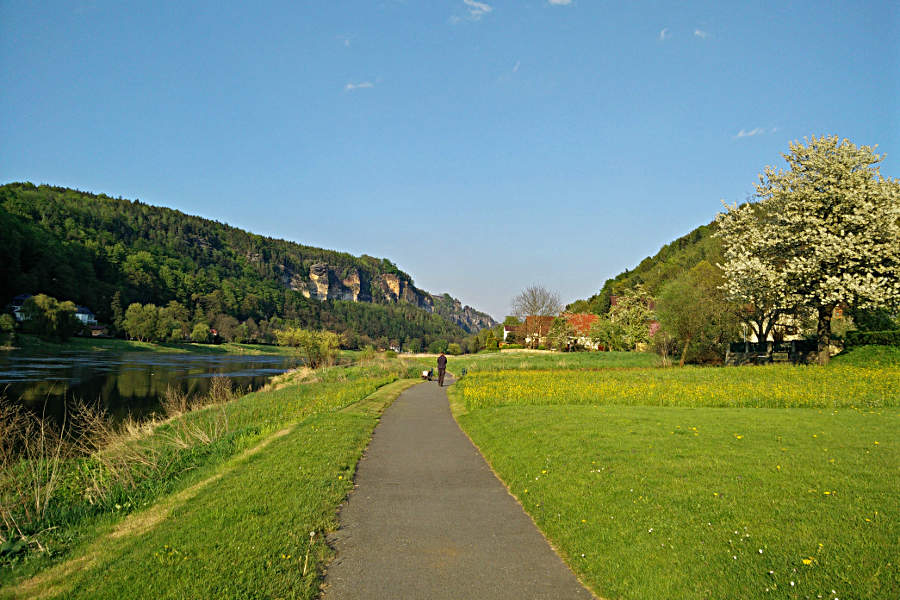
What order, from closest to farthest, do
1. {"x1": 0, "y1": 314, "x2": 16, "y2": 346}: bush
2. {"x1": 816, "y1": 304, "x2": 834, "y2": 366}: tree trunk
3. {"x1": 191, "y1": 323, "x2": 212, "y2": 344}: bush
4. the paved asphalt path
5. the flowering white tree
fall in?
the paved asphalt path → the flowering white tree → {"x1": 816, "y1": 304, "x2": 834, "y2": 366}: tree trunk → {"x1": 0, "y1": 314, "x2": 16, "y2": 346}: bush → {"x1": 191, "y1": 323, "x2": 212, "y2": 344}: bush

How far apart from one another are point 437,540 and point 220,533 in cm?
267

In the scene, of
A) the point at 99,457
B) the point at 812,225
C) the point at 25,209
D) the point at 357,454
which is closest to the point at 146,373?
the point at 99,457

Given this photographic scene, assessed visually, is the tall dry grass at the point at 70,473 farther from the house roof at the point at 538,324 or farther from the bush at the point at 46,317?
the house roof at the point at 538,324

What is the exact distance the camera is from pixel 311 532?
6293 millimetres

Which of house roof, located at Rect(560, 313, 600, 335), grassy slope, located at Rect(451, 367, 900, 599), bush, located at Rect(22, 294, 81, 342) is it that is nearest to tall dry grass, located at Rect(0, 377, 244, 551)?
grassy slope, located at Rect(451, 367, 900, 599)

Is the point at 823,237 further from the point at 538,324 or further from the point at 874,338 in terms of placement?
the point at 538,324

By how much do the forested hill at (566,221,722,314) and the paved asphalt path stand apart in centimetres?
6625

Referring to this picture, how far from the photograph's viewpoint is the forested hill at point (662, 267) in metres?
76.0

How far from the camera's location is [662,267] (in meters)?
84.6

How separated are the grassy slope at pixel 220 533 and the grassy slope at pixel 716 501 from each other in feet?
9.94

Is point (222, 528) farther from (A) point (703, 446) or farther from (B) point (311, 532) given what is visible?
(A) point (703, 446)

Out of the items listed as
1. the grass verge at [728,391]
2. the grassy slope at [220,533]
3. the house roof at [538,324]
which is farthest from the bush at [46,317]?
the grassy slope at [220,533]

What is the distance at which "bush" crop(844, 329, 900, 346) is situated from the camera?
26547mm

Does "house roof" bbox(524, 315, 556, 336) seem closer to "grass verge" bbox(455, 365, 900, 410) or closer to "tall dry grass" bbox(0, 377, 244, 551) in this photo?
"grass verge" bbox(455, 365, 900, 410)
